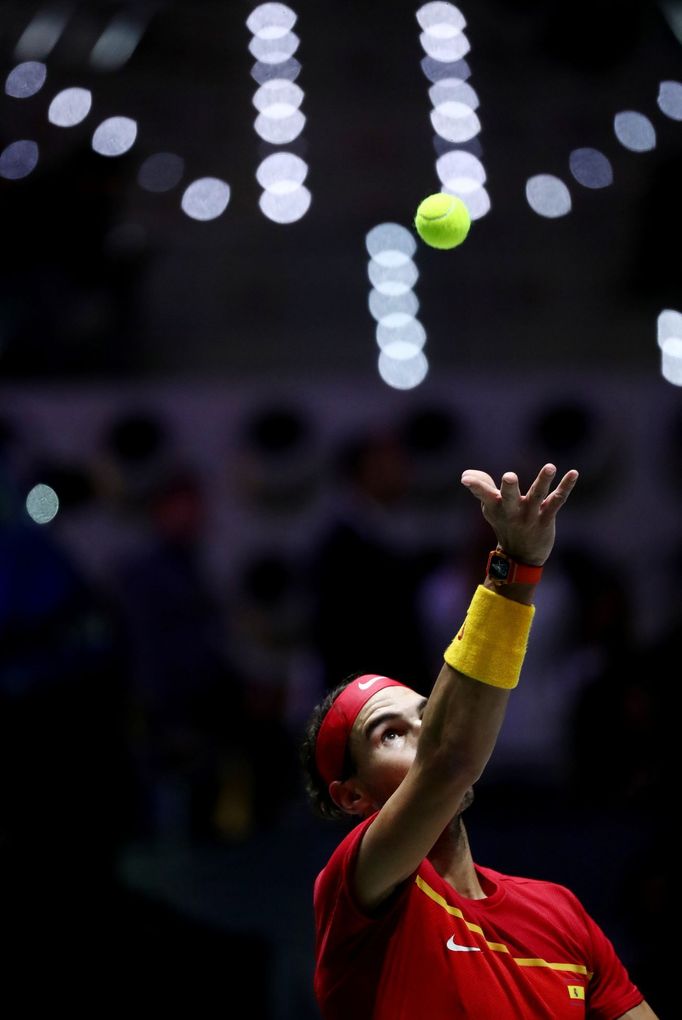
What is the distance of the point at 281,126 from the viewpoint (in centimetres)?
714

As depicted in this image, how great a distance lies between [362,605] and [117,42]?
446cm

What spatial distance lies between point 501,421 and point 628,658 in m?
1.61

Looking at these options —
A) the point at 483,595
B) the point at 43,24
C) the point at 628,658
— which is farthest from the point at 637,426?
the point at 483,595

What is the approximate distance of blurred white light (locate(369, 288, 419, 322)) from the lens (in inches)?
259

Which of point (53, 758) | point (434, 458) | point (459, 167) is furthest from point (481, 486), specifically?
point (459, 167)

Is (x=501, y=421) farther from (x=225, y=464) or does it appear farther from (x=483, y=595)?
(x=483, y=595)

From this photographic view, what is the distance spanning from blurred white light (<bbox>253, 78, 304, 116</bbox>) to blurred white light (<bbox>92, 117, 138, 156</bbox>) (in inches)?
35.3

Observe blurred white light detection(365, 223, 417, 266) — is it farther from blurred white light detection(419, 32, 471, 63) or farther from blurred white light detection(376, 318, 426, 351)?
blurred white light detection(419, 32, 471, 63)

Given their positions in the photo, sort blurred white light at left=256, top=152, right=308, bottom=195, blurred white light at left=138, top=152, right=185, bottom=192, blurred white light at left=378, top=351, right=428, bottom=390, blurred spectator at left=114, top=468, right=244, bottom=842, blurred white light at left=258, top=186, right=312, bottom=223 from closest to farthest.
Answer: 1. blurred spectator at left=114, top=468, right=244, bottom=842
2. blurred white light at left=378, top=351, right=428, bottom=390
3. blurred white light at left=138, top=152, right=185, bottom=192
4. blurred white light at left=258, top=186, right=312, bottom=223
5. blurred white light at left=256, top=152, right=308, bottom=195

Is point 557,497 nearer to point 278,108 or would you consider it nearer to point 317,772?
point 317,772

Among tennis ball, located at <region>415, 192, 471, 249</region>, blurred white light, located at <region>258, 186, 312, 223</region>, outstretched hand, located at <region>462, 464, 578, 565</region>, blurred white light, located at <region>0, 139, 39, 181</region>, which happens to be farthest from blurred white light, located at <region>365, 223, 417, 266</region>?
outstretched hand, located at <region>462, 464, 578, 565</region>

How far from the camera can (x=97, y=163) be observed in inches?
244

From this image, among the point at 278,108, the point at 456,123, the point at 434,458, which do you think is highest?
the point at 456,123

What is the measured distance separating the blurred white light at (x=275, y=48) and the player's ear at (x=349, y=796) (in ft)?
20.2
